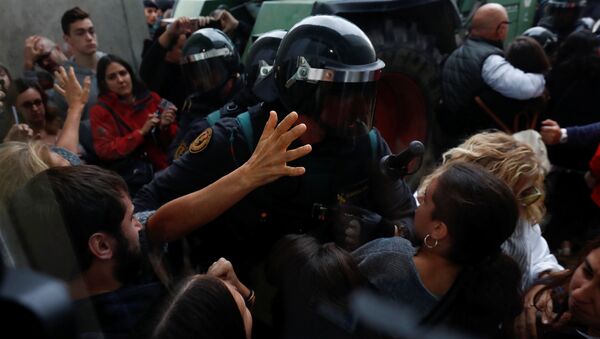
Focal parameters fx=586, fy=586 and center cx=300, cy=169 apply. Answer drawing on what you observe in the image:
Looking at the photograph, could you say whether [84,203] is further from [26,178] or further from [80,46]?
[80,46]

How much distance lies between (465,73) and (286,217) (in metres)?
2.05

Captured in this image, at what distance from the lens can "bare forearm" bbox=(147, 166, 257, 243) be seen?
147 cm

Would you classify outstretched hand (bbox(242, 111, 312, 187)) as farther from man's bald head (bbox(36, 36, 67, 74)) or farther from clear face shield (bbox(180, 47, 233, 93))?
man's bald head (bbox(36, 36, 67, 74))

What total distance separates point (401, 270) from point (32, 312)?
1.08 metres

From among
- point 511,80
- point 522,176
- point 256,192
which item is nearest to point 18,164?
point 256,192

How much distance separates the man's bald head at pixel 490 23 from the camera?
354 centimetres

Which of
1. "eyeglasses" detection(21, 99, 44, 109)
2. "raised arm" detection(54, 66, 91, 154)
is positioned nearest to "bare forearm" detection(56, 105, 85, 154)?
"raised arm" detection(54, 66, 91, 154)

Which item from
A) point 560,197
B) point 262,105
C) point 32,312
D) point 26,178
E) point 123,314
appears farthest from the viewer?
point 560,197

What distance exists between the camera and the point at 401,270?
4.55 ft

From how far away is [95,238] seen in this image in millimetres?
1263

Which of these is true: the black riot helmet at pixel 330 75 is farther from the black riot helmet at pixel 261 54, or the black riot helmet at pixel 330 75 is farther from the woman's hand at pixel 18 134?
the black riot helmet at pixel 261 54

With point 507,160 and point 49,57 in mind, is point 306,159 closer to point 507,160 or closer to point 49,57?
point 507,160

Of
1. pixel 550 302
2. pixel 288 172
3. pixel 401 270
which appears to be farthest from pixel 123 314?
pixel 550 302

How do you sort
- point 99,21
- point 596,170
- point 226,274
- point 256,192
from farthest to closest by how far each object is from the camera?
point 99,21 < point 596,170 < point 256,192 < point 226,274
